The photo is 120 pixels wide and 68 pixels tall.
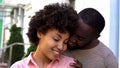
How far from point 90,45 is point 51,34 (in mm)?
310

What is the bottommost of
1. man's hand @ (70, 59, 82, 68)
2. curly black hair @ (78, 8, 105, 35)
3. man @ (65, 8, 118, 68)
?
man's hand @ (70, 59, 82, 68)

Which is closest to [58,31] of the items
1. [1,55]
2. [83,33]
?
[83,33]

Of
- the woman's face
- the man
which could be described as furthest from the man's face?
the woman's face

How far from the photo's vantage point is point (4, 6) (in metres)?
18.9

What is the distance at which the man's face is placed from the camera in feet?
6.22

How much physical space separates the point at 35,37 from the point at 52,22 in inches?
6.2

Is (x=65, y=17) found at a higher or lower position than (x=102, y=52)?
higher

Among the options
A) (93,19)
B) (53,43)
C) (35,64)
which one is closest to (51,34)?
(53,43)

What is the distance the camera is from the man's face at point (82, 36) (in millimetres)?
1895

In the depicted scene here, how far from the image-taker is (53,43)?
1763 millimetres

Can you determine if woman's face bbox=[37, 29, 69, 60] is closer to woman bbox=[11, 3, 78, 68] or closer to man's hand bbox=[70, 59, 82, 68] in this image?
woman bbox=[11, 3, 78, 68]

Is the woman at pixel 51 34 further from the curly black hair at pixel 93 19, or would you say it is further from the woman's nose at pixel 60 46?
the curly black hair at pixel 93 19

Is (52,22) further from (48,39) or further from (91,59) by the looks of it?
(91,59)

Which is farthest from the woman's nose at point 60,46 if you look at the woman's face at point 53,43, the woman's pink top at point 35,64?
the woman's pink top at point 35,64
